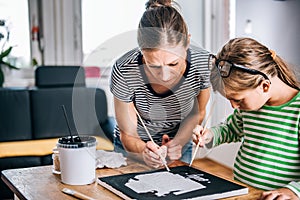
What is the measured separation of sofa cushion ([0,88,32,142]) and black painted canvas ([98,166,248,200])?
2.15 metres

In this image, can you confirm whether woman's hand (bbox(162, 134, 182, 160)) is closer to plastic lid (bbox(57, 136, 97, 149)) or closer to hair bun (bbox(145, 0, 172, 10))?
plastic lid (bbox(57, 136, 97, 149))

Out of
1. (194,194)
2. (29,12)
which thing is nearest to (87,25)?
(29,12)

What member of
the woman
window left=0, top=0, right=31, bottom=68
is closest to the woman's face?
the woman

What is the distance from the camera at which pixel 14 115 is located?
10.9 ft

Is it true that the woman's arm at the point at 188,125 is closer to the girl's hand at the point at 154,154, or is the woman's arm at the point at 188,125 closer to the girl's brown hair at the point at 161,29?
the girl's hand at the point at 154,154

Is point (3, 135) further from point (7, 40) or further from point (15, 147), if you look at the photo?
point (7, 40)

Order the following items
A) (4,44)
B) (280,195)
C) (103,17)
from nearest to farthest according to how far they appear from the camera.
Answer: (280,195) < (4,44) < (103,17)

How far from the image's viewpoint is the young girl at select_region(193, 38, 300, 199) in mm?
1291

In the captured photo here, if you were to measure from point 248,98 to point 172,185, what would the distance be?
13.8 inches

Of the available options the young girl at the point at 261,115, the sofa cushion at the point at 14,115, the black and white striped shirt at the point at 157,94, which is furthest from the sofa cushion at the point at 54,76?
the black and white striped shirt at the point at 157,94

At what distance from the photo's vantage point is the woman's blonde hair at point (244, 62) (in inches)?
50.7

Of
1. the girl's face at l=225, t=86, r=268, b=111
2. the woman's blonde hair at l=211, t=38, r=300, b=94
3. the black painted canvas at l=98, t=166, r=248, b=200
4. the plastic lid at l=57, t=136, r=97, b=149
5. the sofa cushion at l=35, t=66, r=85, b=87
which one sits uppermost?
the woman's blonde hair at l=211, t=38, r=300, b=94

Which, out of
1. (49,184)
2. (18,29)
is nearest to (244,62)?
(49,184)

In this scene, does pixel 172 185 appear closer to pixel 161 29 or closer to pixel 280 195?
pixel 280 195
